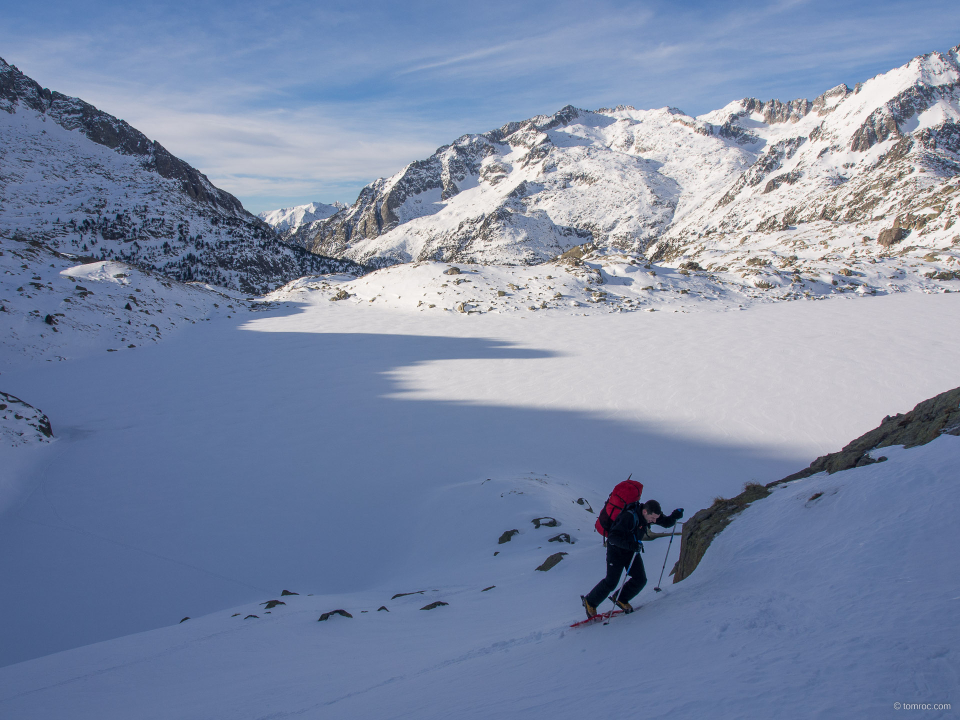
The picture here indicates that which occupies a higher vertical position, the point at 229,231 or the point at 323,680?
the point at 229,231

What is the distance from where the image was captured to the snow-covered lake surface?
127 inches

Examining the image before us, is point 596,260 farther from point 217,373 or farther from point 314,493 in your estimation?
point 314,493

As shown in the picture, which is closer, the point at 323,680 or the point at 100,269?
the point at 323,680

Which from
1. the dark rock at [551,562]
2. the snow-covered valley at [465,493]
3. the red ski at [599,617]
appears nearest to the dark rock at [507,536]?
the snow-covered valley at [465,493]

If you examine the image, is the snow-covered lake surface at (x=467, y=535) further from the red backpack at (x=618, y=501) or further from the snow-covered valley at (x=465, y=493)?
the red backpack at (x=618, y=501)

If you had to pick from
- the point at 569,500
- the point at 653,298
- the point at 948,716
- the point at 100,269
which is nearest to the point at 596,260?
the point at 653,298

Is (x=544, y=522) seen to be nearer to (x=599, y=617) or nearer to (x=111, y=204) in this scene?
(x=599, y=617)

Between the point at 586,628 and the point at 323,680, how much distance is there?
2.56 meters

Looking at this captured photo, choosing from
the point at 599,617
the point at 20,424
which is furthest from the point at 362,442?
the point at 599,617

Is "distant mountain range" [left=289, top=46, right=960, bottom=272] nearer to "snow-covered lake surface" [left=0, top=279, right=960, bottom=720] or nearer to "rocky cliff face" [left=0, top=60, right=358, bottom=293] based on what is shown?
"snow-covered lake surface" [left=0, top=279, right=960, bottom=720]

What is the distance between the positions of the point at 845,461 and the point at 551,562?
4067 millimetres

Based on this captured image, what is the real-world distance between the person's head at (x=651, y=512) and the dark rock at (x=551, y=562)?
2.93 meters

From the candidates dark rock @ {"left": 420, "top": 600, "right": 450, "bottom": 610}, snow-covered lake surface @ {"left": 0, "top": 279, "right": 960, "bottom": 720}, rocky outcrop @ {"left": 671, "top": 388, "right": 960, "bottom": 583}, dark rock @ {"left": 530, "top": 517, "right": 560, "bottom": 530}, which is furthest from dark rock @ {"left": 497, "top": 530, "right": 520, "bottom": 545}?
rocky outcrop @ {"left": 671, "top": 388, "right": 960, "bottom": 583}

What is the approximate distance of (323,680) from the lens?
462 cm
